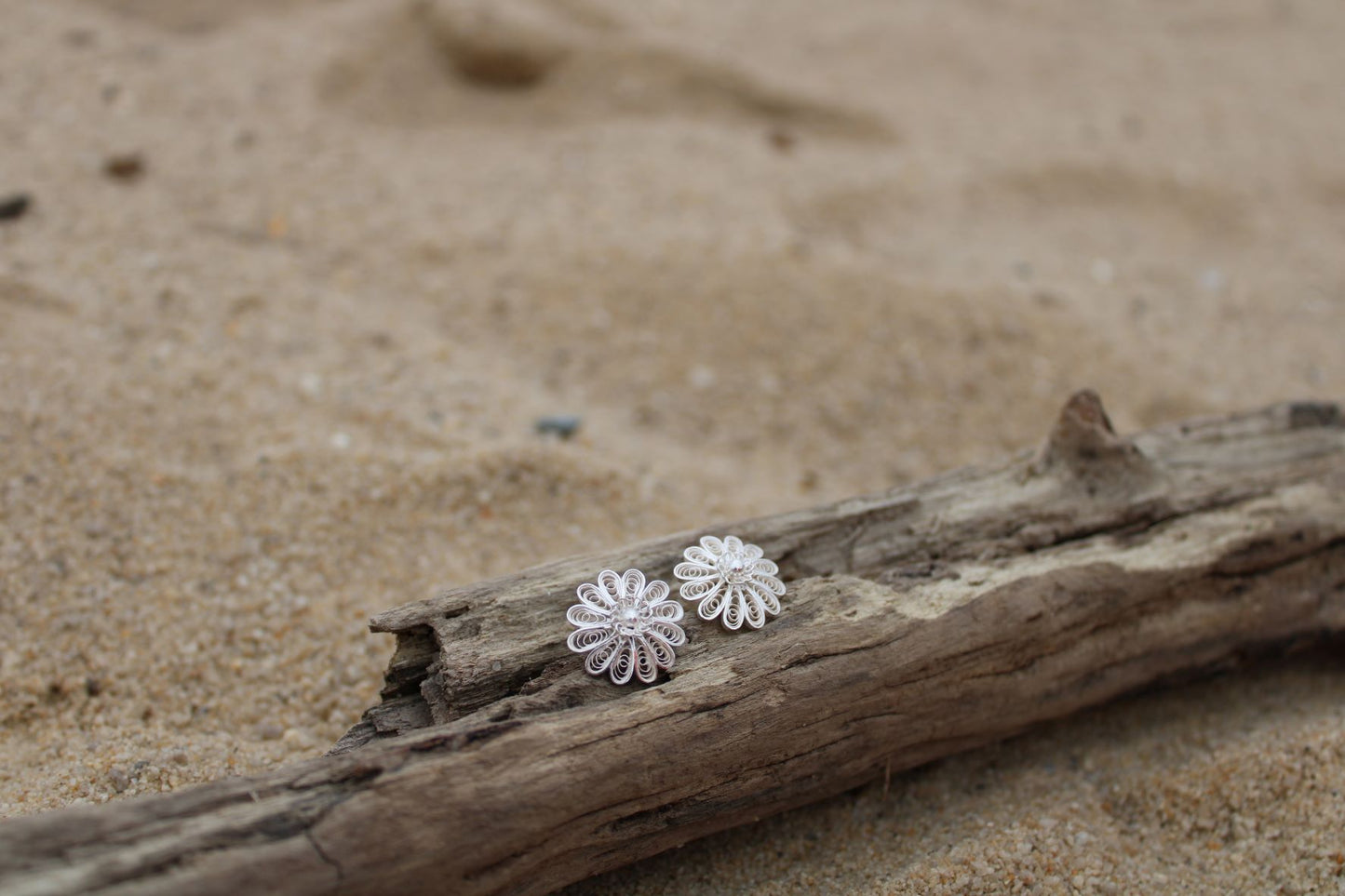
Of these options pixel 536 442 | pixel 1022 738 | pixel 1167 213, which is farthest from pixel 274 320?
pixel 1167 213

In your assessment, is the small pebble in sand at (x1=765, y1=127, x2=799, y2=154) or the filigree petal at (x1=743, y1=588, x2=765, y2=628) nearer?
the filigree petal at (x1=743, y1=588, x2=765, y2=628)

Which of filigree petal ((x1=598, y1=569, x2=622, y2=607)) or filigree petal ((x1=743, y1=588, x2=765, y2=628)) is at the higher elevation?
filigree petal ((x1=743, y1=588, x2=765, y2=628))

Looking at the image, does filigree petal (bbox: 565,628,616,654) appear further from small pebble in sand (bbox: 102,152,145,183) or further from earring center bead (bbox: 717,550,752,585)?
small pebble in sand (bbox: 102,152,145,183)

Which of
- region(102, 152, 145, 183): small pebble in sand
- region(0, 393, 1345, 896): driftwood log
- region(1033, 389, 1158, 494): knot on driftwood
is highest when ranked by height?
region(1033, 389, 1158, 494): knot on driftwood

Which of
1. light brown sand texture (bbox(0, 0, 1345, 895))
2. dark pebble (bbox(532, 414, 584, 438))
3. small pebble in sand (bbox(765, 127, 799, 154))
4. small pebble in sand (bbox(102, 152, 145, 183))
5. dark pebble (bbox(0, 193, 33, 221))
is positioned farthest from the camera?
small pebble in sand (bbox(765, 127, 799, 154))

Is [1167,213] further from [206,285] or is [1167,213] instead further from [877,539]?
[206,285]

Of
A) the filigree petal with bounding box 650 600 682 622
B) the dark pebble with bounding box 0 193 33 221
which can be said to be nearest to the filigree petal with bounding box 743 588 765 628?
the filigree petal with bounding box 650 600 682 622
